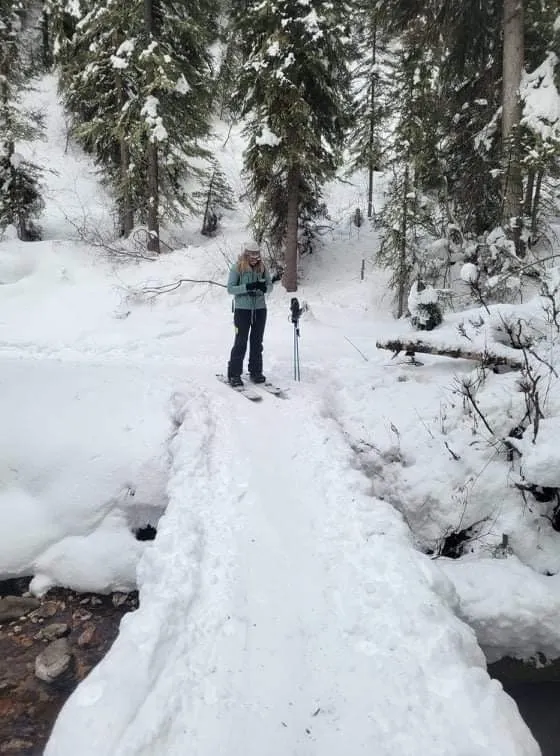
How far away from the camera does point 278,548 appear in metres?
4.17

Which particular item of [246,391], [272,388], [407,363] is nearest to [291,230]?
[407,363]

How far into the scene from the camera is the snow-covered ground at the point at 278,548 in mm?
2725

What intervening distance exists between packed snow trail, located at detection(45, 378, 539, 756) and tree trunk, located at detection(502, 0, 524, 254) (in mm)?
8146

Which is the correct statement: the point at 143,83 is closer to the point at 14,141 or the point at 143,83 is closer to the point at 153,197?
the point at 153,197

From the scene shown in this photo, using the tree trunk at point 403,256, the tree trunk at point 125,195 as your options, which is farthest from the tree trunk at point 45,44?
the tree trunk at point 403,256

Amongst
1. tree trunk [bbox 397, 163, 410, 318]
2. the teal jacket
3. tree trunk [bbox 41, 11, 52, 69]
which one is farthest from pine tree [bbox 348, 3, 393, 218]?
tree trunk [bbox 41, 11, 52, 69]

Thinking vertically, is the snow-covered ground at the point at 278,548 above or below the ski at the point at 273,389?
below

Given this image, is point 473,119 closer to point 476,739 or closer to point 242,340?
point 242,340

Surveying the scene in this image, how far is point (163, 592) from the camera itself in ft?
11.7

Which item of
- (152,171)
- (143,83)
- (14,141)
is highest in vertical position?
(143,83)

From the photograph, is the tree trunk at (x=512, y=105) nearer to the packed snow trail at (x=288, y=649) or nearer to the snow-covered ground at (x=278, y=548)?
the snow-covered ground at (x=278, y=548)

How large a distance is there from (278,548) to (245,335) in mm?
4167

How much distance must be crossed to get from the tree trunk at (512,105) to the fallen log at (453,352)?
443 cm

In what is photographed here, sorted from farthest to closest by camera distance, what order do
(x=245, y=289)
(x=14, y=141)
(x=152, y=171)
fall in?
(x=14, y=141) < (x=152, y=171) < (x=245, y=289)
